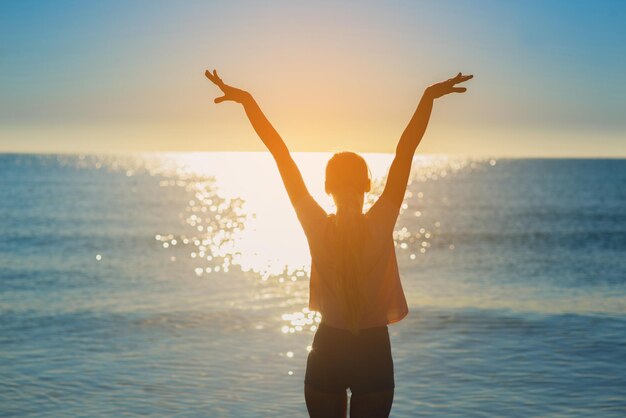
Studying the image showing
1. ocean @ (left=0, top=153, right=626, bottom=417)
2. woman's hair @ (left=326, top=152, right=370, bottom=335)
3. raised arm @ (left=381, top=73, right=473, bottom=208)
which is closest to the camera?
woman's hair @ (left=326, top=152, right=370, bottom=335)

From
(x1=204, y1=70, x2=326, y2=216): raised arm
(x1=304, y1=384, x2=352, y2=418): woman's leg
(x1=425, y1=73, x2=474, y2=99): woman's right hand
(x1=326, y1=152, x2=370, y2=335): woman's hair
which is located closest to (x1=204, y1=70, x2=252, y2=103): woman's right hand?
(x1=204, y1=70, x2=326, y2=216): raised arm

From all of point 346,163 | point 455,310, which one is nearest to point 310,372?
point 346,163

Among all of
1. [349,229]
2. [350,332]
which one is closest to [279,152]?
[349,229]

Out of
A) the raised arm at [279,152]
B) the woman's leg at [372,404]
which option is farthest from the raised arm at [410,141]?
the woman's leg at [372,404]

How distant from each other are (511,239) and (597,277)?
17.4m

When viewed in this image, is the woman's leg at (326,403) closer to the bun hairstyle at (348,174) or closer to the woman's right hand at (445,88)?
the bun hairstyle at (348,174)

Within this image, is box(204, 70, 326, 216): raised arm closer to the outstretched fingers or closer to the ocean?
the outstretched fingers

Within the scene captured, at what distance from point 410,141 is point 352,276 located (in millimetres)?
726

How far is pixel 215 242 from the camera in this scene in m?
46.9

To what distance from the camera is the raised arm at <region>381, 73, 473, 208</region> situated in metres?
4.12

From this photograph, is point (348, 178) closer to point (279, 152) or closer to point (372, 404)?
point (279, 152)

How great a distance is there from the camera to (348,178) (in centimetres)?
409

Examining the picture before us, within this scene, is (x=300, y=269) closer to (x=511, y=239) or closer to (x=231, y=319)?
(x=231, y=319)

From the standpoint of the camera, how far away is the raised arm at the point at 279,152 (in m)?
4.17
